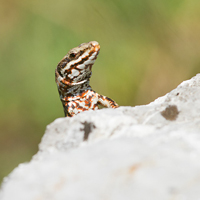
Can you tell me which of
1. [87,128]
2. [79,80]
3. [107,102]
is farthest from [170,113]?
[79,80]

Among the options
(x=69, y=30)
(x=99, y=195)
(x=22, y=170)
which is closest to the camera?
(x=99, y=195)

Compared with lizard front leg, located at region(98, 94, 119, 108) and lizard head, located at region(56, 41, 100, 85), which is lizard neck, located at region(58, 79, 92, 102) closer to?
lizard head, located at region(56, 41, 100, 85)

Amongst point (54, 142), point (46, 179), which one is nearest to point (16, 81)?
point (54, 142)

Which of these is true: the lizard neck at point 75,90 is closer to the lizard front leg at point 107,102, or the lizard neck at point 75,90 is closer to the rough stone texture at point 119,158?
the lizard front leg at point 107,102

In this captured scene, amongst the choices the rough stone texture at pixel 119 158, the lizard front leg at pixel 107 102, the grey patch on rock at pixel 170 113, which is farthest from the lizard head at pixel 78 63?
the grey patch on rock at pixel 170 113

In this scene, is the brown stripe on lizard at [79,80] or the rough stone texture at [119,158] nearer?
the rough stone texture at [119,158]

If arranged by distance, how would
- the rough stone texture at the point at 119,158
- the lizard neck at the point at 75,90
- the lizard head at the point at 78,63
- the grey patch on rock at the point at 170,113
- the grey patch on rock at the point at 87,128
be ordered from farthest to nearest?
1. the lizard neck at the point at 75,90
2. the lizard head at the point at 78,63
3. the grey patch on rock at the point at 170,113
4. the grey patch on rock at the point at 87,128
5. the rough stone texture at the point at 119,158

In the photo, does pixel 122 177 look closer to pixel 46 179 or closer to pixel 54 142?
pixel 46 179

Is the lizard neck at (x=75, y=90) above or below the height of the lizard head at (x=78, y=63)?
below

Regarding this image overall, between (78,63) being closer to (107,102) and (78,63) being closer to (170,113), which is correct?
(107,102)
